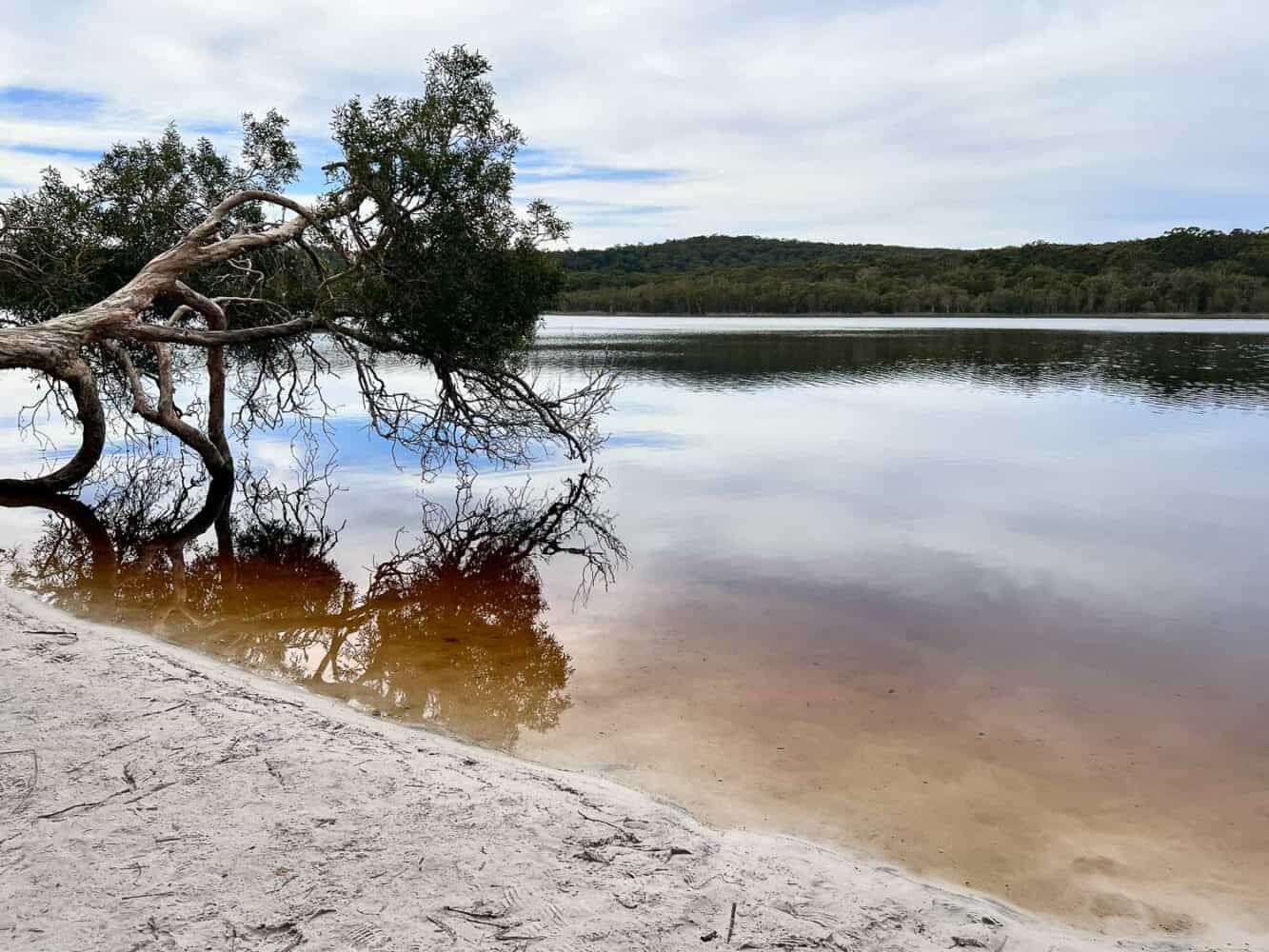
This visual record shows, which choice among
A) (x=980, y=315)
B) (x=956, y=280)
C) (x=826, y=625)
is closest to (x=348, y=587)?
(x=826, y=625)

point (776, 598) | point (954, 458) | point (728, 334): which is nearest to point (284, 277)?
point (776, 598)

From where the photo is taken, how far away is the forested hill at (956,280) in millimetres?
84812

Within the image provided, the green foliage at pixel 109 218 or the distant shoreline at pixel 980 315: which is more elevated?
the distant shoreline at pixel 980 315

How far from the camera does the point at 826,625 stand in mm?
7312

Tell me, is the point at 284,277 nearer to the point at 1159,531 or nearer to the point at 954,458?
the point at 954,458

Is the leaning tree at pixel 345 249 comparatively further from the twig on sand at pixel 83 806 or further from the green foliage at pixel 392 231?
the twig on sand at pixel 83 806

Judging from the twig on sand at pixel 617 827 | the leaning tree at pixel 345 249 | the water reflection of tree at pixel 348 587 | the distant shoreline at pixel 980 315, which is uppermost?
the distant shoreline at pixel 980 315

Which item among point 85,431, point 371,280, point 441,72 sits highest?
point 441,72

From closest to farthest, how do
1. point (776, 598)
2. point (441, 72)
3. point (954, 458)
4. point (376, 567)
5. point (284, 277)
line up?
1. point (776, 598)
2. point (376, 567)
3. point (441, 72)
4. point (284, 277)
5. point (954, 458)

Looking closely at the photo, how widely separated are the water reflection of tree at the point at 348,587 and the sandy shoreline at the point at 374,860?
112 cm

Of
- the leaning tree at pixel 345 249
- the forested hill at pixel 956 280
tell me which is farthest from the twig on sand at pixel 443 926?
the forested hill at pixel 956 280

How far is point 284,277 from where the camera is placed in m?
14.2

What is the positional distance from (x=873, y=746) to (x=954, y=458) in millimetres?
12116

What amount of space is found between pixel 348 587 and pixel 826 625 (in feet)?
13.8
